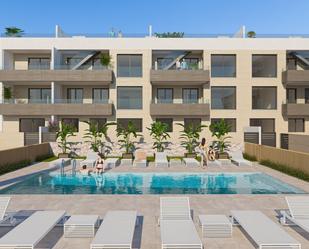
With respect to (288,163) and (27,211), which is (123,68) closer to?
(288,163)

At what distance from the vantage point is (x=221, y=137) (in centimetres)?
3111

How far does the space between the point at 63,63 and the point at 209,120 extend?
18.1 metres

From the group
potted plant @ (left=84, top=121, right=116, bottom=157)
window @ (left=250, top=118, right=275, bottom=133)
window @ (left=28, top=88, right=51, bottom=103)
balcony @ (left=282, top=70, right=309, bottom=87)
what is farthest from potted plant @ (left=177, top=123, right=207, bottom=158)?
window @ (left=28, top=88, right=51, bottom=103)

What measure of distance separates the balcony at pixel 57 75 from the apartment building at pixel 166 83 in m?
0.10

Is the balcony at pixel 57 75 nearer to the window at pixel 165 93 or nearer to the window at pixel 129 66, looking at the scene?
the window at pixel 129 66

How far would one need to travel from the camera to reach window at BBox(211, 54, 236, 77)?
32.6 metres

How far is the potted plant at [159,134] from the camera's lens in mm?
29319

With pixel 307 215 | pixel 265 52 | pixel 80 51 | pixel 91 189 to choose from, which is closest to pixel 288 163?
pixel 307 215

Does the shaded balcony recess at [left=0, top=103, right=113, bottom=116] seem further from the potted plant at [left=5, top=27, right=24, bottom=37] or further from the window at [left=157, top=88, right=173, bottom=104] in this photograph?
the potted plant at [left=5, top=27, right=24, bottom=37]

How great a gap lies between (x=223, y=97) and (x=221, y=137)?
4.69 metres

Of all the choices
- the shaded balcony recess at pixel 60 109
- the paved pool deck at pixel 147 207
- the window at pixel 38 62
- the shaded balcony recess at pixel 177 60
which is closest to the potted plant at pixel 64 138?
the shaded balcony recess at pixel 60 109

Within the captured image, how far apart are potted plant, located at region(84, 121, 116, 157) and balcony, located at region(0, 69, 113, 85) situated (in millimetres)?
4861

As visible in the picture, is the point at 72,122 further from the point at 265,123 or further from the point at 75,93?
the point at 265,123

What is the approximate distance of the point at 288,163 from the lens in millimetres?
20266
